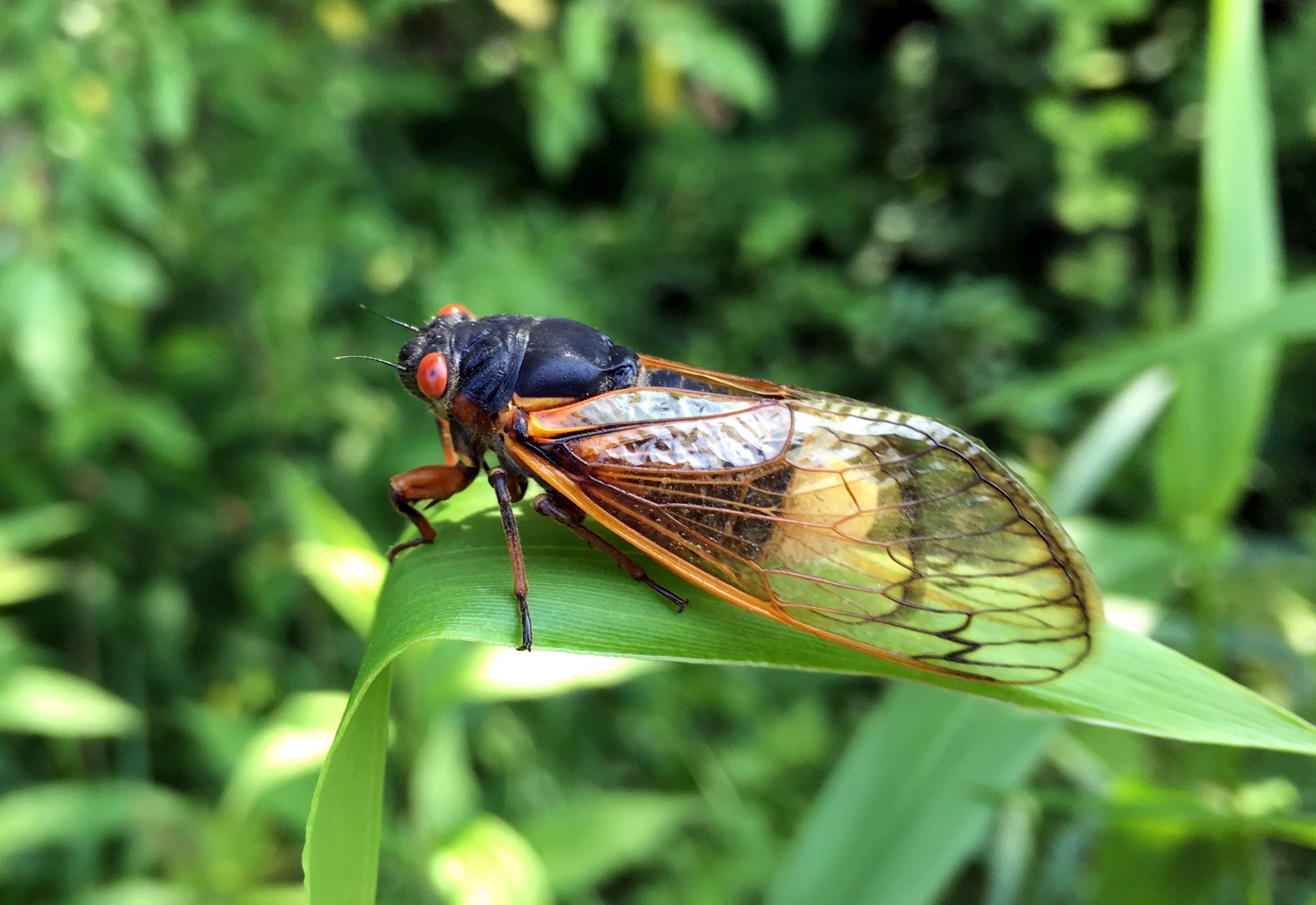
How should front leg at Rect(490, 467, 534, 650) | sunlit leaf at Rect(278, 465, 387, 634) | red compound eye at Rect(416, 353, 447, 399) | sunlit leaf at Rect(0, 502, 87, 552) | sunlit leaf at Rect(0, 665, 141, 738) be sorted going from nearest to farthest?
front leg at Rect(490, 467, 534, 650) → red compound eye at Rect(416, 353, 447, 399) → sunlit leaf at Rect(278, 465, 387, 634) → sunlit leaf at Rect(0, 665, 141, 738) → sunlit leaf at Rect(0, 502, 87, 552)

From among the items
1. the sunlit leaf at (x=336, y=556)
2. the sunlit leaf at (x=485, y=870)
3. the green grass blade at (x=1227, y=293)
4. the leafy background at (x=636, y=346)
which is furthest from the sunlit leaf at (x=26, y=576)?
the green grass blade at (x=1227, y=293)

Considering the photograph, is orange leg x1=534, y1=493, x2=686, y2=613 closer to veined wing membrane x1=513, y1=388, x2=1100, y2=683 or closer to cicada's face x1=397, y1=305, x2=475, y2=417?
veined wing membrane x1=513, y1=388, x2=1100, y2=683

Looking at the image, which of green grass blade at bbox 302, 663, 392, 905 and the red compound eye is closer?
green grass blade at bbox 302, 663, 392, 905

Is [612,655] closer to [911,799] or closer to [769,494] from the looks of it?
[769,494]

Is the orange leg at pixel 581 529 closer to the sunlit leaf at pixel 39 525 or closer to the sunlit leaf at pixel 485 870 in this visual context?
the sunlit leaf at pixel 485 870

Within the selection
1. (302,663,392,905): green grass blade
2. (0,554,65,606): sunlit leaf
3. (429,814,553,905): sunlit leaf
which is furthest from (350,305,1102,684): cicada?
(0,554,65,606): sunlit leaf
